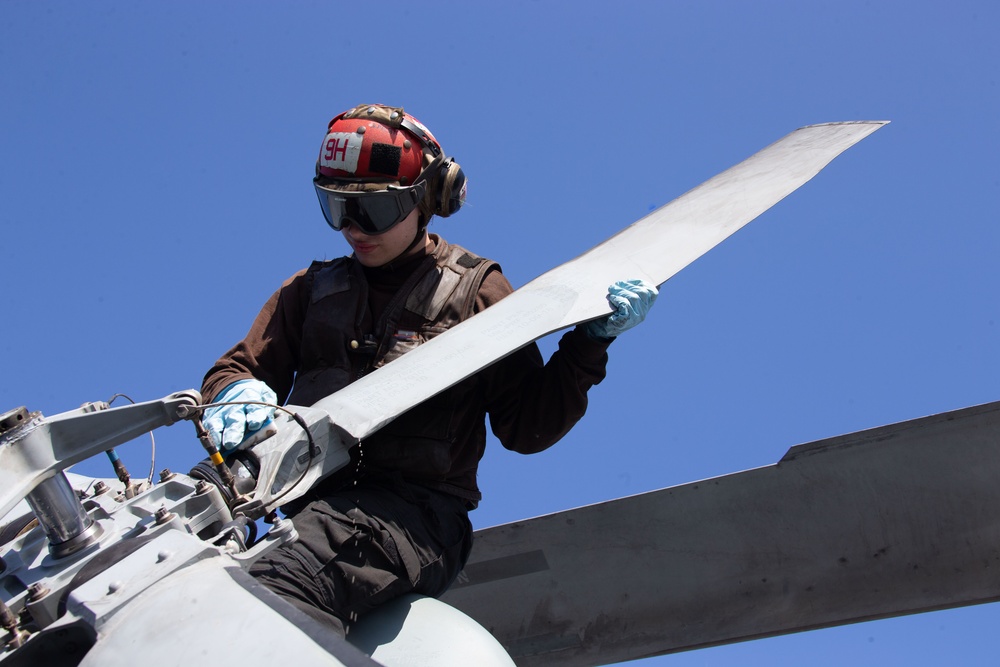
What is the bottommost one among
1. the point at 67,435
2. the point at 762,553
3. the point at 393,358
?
the point at 762,553

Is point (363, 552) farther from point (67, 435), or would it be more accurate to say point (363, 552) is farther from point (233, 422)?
point (67, 435)

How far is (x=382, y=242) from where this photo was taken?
5.01 metres

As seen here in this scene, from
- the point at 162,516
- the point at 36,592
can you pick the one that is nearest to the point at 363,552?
the point at 162,516

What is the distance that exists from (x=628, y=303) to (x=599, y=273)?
251 mm

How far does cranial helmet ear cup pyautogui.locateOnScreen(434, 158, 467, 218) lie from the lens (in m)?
5.15

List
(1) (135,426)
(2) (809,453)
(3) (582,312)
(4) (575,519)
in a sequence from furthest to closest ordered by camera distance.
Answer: (4) (575,519)
(2) (809,453)
(3) (582,312)
(1) (135,426)

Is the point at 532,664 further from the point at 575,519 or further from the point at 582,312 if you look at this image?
the point at 582,312

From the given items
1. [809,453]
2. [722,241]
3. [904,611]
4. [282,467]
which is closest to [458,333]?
[282,467]

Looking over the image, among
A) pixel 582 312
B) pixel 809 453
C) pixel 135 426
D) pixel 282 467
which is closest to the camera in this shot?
pixel 135 426

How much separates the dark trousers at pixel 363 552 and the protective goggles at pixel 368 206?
1214 millimetres

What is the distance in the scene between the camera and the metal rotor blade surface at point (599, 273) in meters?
3.94

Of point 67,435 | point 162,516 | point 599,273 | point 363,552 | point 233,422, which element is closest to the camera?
point 67,435

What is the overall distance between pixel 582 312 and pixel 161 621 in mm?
2257

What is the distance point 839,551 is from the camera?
5.41 metres
